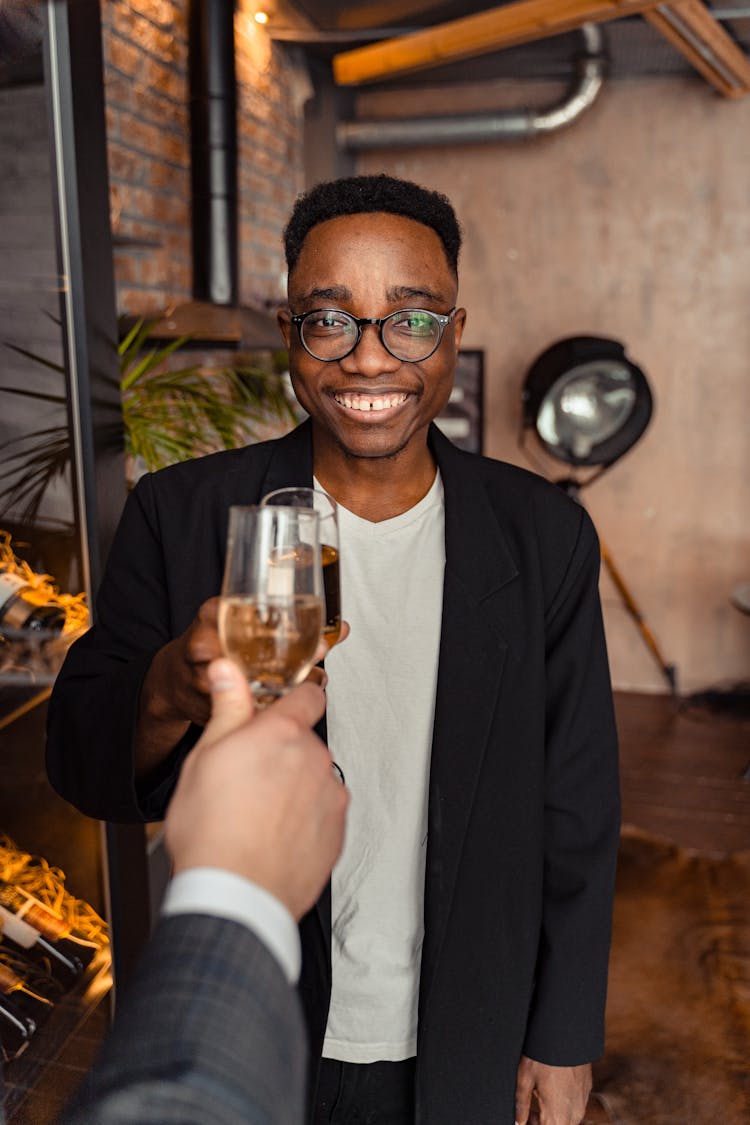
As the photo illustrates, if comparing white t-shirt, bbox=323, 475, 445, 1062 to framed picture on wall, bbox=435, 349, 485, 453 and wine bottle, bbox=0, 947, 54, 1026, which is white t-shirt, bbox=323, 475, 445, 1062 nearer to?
wine bottle, bbox=0, 947, 54, 1026

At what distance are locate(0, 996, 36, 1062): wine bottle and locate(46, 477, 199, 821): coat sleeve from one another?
640 mm

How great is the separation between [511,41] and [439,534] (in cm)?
299

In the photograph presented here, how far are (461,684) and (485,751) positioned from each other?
0.09 meters

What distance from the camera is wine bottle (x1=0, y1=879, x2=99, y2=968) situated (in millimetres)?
1704

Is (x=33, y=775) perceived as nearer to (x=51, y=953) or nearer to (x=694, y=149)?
(x=51, y=953)

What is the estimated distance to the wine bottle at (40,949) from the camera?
5.49ft

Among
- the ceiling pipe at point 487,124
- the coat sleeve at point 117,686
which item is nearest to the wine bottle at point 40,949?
the coat sleeve at point 117,686

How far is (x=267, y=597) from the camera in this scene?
78 cm

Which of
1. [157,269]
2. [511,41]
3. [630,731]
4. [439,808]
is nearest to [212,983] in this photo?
[439,808]

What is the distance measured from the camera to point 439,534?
1.37 m

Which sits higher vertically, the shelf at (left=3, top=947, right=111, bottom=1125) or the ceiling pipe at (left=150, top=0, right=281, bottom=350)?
the ceiling pipe at (left=150, top=0, right=281, bottom=350)

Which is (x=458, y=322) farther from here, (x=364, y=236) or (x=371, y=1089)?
(x=371, y=1089)

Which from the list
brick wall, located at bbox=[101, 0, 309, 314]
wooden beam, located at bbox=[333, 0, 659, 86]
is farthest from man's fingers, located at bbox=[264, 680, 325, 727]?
wooden beam, located at bbox=[333, 0, 659, 86]

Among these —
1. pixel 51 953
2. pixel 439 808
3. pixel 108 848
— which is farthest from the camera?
pixel 108 848
